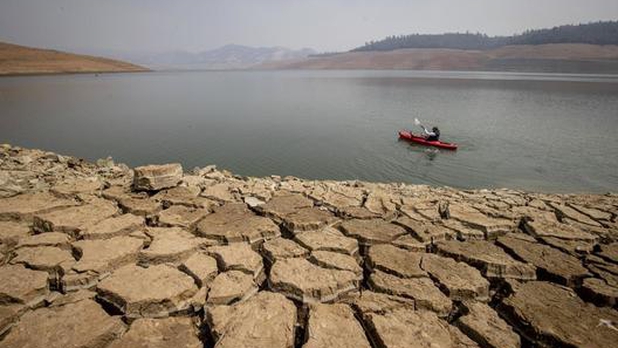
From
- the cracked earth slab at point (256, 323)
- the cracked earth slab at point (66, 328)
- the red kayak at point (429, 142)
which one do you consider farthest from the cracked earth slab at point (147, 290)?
the red kayak at point (429, 142)

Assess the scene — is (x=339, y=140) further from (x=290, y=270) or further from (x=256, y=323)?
(x=256, y=323)

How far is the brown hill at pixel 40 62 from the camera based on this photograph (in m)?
54.9

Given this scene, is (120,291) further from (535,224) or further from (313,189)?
(535,224)

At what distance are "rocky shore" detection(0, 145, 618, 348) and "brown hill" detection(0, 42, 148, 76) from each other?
231 ft

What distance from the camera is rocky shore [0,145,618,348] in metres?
2.39

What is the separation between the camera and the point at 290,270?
302 cm

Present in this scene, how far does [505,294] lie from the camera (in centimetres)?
294

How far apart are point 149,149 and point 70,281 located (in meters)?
10.7

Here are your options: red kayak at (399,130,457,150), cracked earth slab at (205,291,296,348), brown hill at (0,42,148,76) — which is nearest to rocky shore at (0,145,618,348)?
cracked earth slab at (205,291,296,348)

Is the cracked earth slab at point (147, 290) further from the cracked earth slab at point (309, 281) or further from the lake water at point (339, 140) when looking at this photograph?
the lake water at point (339, 140)

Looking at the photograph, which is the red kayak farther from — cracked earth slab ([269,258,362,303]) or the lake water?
cracked earth slab ([269,258,362,303])

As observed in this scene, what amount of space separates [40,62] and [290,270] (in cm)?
8025

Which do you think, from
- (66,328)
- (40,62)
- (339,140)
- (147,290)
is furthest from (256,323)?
(40,62)

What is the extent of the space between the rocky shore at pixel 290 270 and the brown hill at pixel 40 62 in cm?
7047
